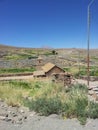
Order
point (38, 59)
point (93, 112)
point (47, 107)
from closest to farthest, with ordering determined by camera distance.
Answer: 1. point (93, 112)
2. point (47, 107)
3. point (38, 59)

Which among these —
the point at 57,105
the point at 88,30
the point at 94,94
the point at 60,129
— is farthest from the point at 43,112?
the point at 88,30

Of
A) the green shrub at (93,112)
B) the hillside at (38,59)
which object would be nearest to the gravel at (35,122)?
the green shrub at (93,112)

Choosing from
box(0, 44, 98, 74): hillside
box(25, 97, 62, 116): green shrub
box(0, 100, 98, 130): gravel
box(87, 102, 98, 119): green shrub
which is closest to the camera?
box(0, 100, 98, 130): gravel

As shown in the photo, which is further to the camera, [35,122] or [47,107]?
[47,107]

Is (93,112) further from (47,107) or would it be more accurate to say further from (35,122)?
(35,122)

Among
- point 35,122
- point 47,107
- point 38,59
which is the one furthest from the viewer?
point 38,59

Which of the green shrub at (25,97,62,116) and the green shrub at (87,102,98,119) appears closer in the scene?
the green shrub at (87,102,98,119)

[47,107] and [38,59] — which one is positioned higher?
[38,59]

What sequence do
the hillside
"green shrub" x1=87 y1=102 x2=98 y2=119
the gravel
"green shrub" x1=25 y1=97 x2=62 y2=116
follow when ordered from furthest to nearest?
the hillside, "green shrub" x1=25 y1=97 x2=62 y2=116, "green shrub" x1=87 y1=102 x2=98 y2=119, the gravel

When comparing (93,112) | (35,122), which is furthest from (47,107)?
(93,112)

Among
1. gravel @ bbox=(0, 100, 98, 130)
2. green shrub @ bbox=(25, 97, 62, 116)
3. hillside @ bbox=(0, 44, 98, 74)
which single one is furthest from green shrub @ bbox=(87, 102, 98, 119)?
hillside @ bbox=(0, 44, 98, 74)

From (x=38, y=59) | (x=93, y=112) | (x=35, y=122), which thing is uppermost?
(x=38, y=59)

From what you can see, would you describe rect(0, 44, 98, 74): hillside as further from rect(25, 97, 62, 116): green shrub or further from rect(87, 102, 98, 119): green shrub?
rect(87, 102, 98, 119): green shrub

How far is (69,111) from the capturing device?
46.2ft
